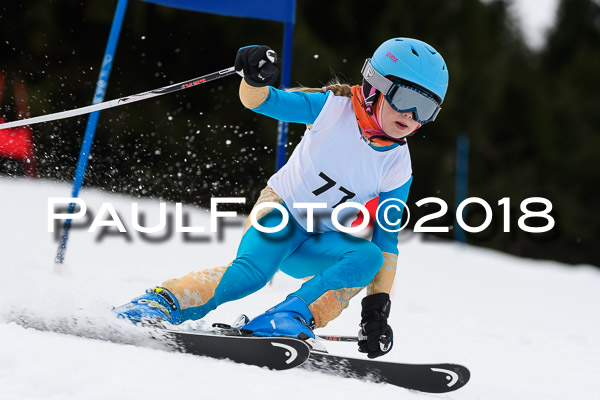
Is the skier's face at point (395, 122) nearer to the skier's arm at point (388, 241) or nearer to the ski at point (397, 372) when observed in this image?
the skier's arm at point (388, 241)

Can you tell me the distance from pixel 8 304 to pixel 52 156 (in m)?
1.62

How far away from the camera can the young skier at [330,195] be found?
254 centimetres

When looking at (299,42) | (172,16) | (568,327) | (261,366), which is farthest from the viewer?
(299,42)

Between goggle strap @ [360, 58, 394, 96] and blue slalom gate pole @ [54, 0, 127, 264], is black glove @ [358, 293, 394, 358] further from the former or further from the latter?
blue slalom gate pole @ [54, 0, 127, 264]

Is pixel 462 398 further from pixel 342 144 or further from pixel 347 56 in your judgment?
pixel 347 56

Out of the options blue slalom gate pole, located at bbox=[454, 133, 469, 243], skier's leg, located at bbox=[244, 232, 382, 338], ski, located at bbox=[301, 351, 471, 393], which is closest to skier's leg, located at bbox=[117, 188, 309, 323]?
skier's leg, located at bbox=[244, 232, 382, 338]

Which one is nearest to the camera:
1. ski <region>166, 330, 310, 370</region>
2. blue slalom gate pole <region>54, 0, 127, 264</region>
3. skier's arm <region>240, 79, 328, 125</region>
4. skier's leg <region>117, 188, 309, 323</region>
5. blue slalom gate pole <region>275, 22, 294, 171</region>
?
ski <region>166, 330, 310, 370</region>

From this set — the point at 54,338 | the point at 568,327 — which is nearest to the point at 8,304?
the point at 54,338

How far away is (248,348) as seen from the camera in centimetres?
227

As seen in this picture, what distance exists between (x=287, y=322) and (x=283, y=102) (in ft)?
2.82

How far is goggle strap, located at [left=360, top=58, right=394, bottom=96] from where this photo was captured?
2.69 meters

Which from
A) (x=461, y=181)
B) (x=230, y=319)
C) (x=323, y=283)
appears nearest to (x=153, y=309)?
(x=323, y=283)

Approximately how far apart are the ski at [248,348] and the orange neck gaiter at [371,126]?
Result: 932mm

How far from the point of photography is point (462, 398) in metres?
2.64
